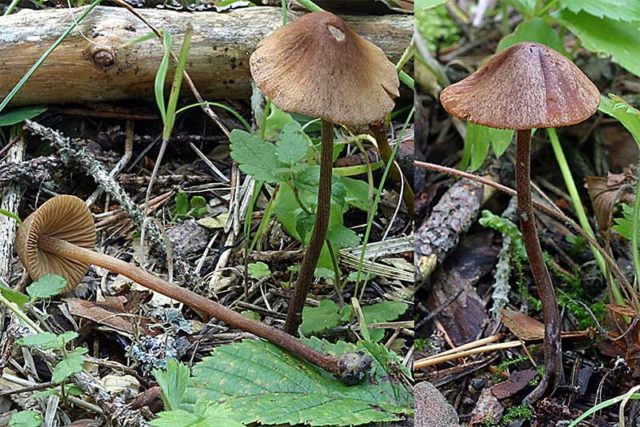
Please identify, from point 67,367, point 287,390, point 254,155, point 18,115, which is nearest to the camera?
point 67,367

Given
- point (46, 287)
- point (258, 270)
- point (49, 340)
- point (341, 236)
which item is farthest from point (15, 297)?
point (341, 236)

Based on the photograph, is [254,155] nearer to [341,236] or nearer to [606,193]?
[341,236]

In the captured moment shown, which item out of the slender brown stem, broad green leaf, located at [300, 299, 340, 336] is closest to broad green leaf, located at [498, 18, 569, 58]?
the slender brown stem

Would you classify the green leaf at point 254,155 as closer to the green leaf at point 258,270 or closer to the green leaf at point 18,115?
the green leaf at point 258,270

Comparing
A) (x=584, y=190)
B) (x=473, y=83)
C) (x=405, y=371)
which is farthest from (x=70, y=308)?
(x=584, y=190)

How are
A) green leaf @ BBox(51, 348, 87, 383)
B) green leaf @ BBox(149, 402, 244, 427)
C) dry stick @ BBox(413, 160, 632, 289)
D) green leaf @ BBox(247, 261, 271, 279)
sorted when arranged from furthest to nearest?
1. green leaf @ BBox(247, 261, 271, 279)
2. dry stick @ BBox(413, 160, 632, 289)
3. green leaf @ BBox(51, 348, 87, 383)
4. green leaf @ BBox(149, 402, 244, 427)

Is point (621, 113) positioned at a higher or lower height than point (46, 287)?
higher

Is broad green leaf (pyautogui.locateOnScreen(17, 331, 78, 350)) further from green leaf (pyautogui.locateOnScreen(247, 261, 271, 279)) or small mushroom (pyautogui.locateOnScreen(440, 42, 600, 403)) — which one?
small mushroom (pyautogui.locateOnScreen(440, 42, 600, 403))
